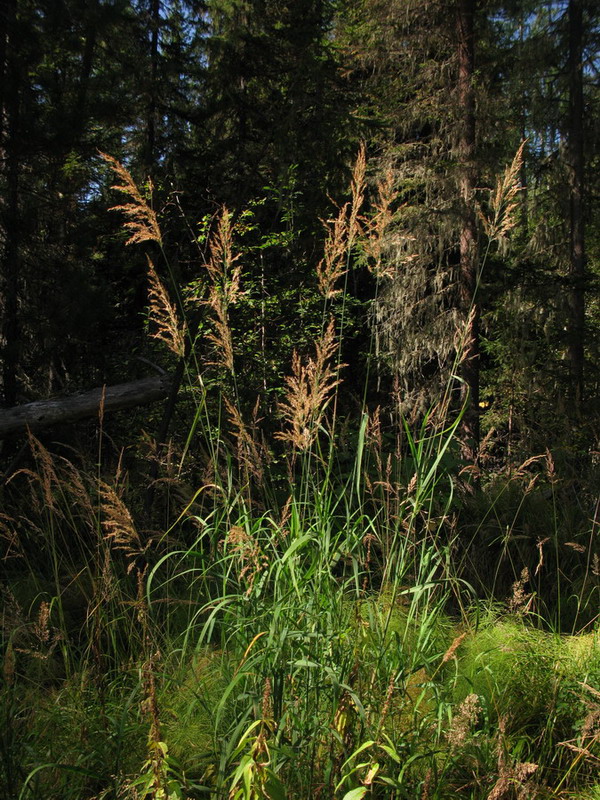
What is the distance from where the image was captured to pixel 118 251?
8.30m

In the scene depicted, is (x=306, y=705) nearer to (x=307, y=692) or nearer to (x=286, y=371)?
(x=307, y=692)

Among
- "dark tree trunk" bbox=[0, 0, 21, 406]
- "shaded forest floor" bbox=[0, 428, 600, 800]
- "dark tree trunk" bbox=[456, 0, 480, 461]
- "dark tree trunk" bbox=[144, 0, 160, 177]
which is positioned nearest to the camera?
"shaded forest floor" bbox=[0, 428, 600, 800]

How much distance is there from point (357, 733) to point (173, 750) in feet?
1.89

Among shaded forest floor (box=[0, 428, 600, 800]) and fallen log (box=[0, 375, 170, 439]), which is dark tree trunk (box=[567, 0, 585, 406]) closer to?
fallen log (box=[0, 375, 170, 439])

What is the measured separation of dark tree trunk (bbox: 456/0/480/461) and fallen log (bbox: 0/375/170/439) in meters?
4.78

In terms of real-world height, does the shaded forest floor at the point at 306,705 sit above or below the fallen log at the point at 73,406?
below

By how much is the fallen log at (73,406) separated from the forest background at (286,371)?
58mm

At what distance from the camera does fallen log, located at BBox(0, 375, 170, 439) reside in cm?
493

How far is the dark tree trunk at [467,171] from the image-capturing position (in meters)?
8.62

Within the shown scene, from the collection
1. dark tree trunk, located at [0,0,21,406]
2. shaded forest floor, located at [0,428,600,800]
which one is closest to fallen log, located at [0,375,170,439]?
dark tree trunk, located at [0,0,21,406]

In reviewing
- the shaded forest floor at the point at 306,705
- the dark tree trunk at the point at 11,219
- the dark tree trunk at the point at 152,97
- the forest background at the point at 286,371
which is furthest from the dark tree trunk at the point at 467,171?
the shaded forest floor at the point at 306,705

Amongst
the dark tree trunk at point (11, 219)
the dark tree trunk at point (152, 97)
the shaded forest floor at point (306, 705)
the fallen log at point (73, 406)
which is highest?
the dark tree trunk at point (152, 97)

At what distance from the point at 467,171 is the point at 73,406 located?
632 centimetres

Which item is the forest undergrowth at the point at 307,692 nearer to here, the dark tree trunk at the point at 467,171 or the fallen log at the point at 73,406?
the fallen log at the point at 73,406
